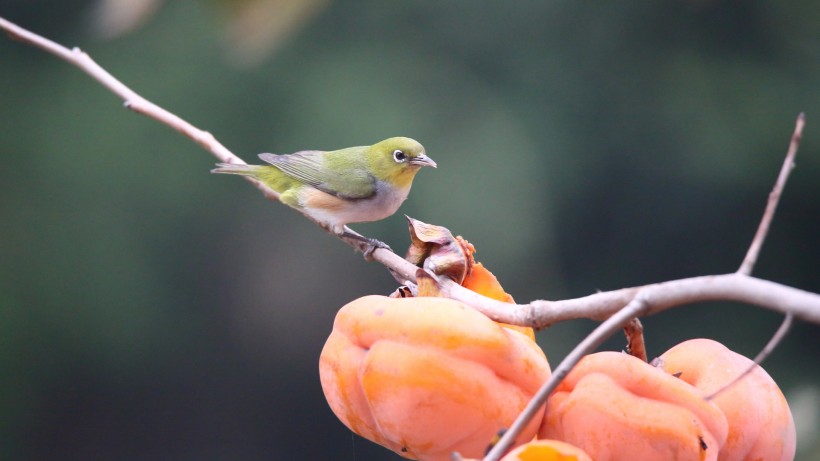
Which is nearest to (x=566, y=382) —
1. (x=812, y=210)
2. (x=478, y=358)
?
(x=478, y=358)

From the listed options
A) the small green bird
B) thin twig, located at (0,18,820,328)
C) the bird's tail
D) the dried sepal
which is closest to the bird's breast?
the small green bird

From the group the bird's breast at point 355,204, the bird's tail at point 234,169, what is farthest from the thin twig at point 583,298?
the bird's breast at point 355,204

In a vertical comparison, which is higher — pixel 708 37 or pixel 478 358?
pixel 708 37

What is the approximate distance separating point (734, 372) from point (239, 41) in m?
0.45

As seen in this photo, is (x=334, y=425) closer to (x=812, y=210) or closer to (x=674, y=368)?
(x=812, y=210)

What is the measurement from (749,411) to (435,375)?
0.25 meters

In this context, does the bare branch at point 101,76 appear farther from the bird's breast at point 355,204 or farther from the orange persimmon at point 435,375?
the bird's breast at point 355,204

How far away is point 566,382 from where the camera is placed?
70 cm

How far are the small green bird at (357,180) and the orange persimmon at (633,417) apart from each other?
4.95 ft

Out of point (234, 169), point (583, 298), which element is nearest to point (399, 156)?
point (234, 169)

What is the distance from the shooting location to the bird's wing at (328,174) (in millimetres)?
2225

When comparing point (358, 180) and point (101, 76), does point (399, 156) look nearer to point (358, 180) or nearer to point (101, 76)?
point (358, 180)

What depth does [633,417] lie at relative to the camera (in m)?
0.65

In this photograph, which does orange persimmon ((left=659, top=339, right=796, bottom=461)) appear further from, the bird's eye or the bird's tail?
the bird's eye
